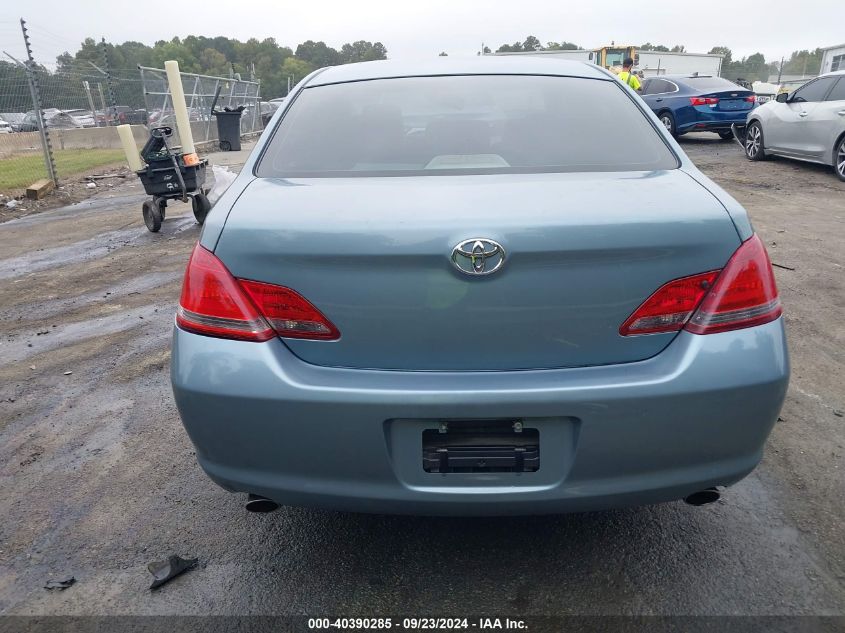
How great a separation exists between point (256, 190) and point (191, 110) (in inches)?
760

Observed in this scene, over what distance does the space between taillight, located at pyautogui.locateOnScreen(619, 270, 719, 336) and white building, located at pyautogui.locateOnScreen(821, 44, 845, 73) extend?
4541cm

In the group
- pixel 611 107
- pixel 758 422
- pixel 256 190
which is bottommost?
pixel 758 422

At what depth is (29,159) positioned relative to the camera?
13219mm

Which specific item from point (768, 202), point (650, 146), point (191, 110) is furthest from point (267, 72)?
point (650, 146)

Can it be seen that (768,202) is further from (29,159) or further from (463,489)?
(29,159)

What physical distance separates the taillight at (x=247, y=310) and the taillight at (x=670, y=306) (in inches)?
33.4

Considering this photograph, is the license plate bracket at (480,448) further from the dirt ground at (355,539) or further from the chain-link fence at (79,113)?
the chain-link fence at (79,113)

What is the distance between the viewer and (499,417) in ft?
6.23

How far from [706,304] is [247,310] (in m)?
1.31

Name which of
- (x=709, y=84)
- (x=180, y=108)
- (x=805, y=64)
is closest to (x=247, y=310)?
(x=180, y=108)

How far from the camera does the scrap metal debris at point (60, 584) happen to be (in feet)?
7.78

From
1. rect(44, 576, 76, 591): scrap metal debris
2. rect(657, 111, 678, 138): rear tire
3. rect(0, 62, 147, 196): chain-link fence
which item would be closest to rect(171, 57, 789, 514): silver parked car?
rect(44, 576, 76, 591): scrap metal debris

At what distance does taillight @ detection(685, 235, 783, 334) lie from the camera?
197 centimetres

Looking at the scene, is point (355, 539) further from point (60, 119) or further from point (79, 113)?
point (79, 113)
